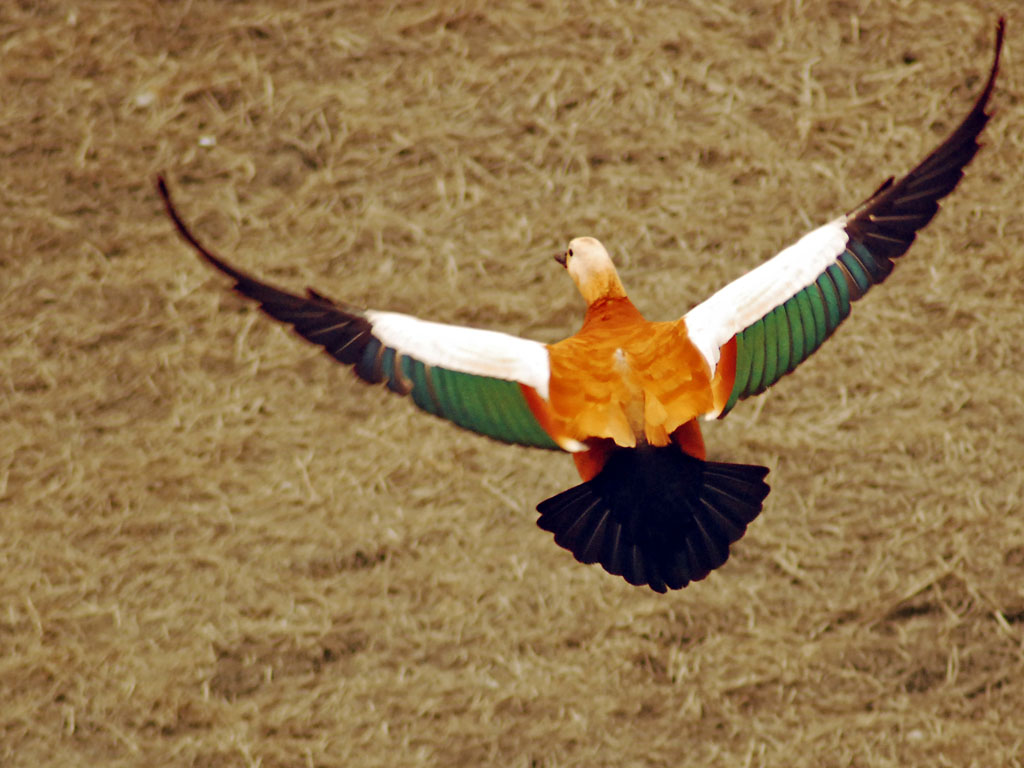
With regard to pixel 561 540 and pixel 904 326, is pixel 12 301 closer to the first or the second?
pixel 561 540

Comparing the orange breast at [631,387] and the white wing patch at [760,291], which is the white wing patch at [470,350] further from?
the white wing patch at [760,291]

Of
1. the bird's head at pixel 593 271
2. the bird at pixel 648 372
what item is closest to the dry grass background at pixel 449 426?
the bird's head at pixel 593 271

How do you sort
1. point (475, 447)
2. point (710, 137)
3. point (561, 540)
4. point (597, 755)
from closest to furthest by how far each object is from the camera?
point (561, 540) → point (597, 755) → point (475, 447) → point (710, 137)

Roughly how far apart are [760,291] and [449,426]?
4.37 feet

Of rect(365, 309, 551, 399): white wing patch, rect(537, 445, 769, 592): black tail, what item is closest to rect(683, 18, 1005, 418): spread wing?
rect(537, 445, 769, 592): black tail

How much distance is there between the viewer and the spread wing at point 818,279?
2.08 m

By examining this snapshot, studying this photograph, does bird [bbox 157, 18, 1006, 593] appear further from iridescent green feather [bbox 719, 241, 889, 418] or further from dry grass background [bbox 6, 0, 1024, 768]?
dry grass background [bbox 6, 0, 1024, 768]

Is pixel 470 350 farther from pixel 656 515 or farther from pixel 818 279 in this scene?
pixel 818 279

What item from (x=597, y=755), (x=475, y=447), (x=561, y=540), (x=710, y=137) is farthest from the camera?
(x=710, y=137)

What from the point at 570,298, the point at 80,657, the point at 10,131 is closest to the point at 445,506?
the point at 570,298

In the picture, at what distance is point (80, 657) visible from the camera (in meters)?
3.10

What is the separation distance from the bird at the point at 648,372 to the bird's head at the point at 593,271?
6 cm

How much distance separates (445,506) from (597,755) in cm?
70

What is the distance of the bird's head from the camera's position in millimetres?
Result: 2211
